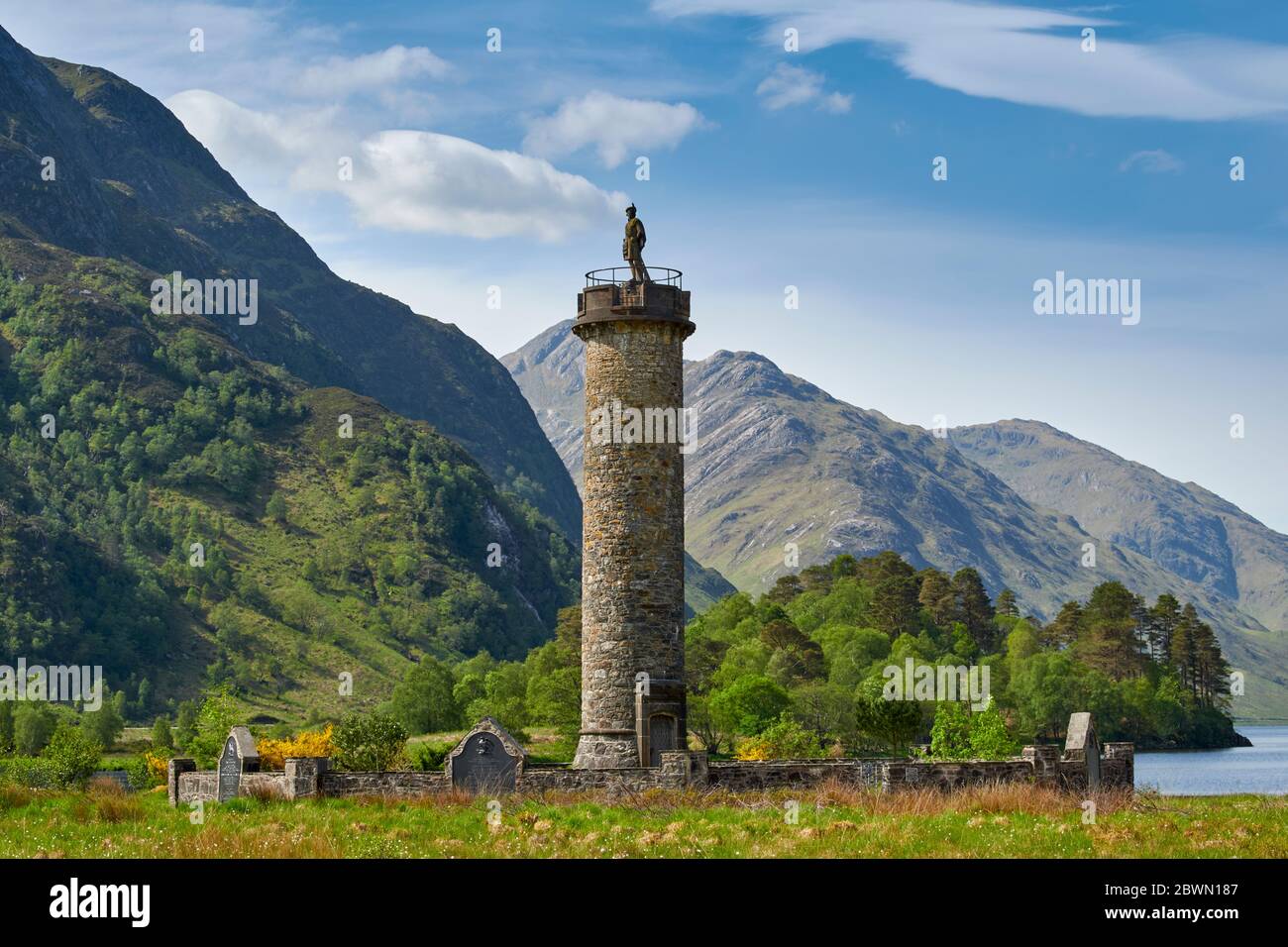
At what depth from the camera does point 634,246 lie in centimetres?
4656

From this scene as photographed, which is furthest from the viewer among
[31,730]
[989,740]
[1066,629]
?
[1066,629]

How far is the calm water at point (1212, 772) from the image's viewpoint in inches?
3393

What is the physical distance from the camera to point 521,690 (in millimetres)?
130875

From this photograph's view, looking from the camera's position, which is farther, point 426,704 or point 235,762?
point 426,704

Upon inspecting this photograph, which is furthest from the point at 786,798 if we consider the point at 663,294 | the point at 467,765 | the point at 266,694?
the point at 266,694

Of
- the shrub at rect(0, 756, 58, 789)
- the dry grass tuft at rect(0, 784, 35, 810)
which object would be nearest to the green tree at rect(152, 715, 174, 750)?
the shrub at rect(0, 756, 58, 789)

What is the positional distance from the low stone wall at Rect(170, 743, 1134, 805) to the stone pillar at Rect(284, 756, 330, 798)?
23 millimetres

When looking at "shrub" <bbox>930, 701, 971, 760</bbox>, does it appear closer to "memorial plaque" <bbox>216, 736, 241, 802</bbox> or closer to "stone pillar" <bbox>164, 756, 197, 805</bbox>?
"stone pillar" <bbox>164, 756, 197, 805</bbox>

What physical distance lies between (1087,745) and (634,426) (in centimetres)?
1505

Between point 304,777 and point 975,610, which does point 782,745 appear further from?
point 975,610
